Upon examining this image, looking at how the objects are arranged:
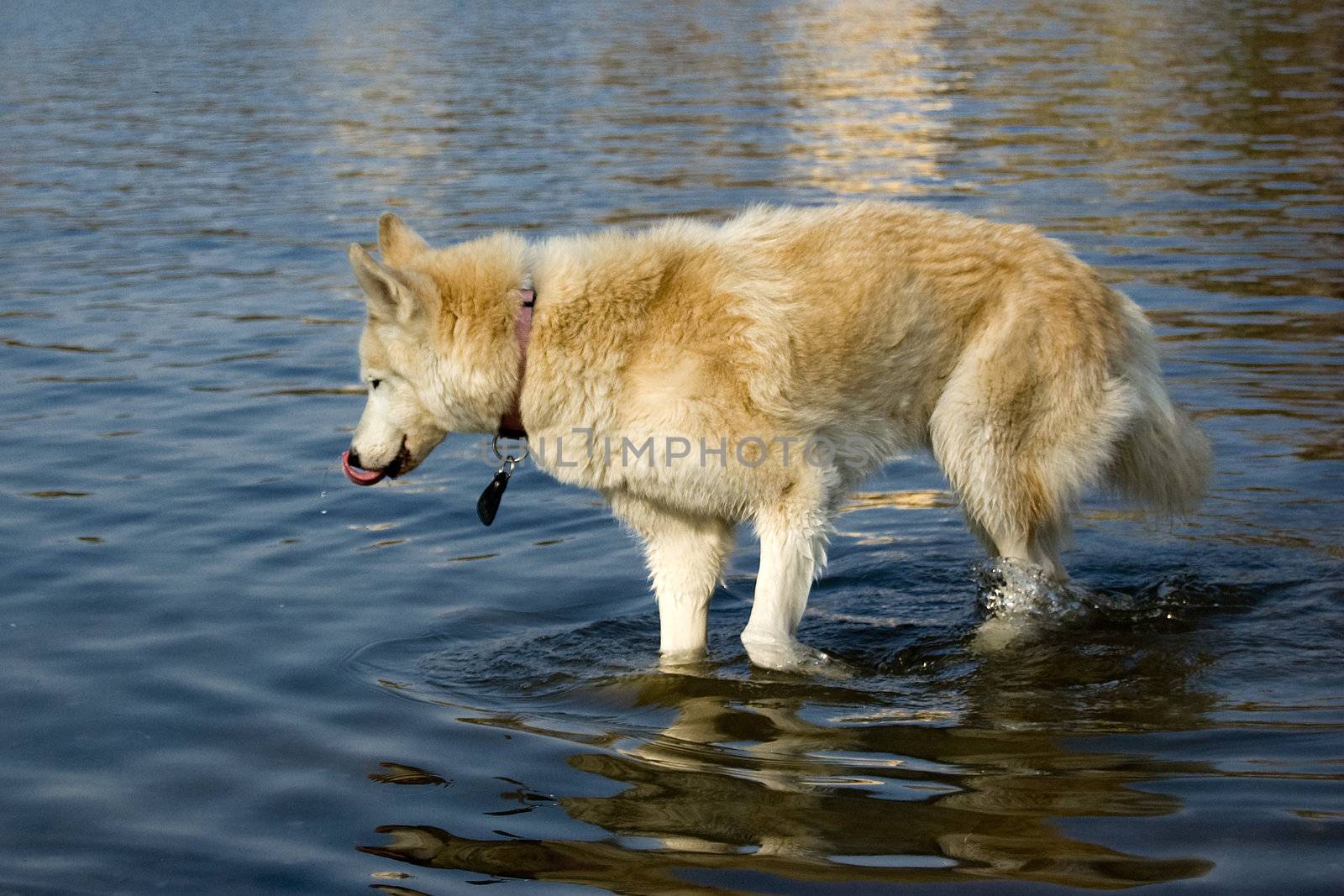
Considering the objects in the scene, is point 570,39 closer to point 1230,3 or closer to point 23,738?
point 1230,3

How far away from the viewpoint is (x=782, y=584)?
5.57 metres

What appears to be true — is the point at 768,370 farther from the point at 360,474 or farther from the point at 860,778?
the point at 360,474

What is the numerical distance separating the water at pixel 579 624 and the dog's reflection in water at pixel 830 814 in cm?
2

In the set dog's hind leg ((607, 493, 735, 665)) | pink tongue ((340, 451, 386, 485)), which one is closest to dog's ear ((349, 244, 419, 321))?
pink tongue ((340, 451, 386, 485))

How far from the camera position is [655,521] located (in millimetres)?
5836

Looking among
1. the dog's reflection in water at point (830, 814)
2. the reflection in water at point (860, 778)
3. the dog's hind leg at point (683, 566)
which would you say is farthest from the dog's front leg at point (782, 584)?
the dog's reflection in water at point (830, 814)

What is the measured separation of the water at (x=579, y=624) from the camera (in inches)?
170

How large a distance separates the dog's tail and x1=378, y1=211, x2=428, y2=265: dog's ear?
9.10 ft

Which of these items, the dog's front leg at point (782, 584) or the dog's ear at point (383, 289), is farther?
the dog's front leg at point (782, 584)

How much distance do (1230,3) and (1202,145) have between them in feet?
53.8

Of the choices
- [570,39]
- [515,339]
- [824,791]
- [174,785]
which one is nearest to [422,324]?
[515,339]

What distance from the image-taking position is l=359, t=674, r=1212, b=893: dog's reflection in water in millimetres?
4047

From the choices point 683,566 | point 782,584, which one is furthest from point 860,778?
point 683,566

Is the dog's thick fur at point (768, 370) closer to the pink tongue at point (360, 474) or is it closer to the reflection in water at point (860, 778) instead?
the pink tongue at point (360, 474)
